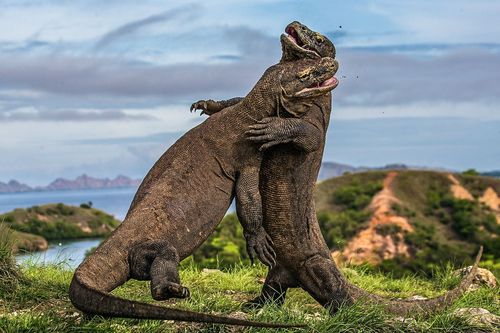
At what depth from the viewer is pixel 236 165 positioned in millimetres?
8039

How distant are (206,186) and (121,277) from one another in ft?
3.86

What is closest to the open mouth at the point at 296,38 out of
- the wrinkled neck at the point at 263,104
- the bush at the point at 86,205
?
the wrinkled neck at the point at 263,104

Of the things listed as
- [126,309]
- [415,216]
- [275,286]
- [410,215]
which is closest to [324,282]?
[275,286]

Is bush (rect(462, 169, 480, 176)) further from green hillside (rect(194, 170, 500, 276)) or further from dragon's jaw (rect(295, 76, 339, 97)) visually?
dragon's jaw (rect(295, 76, 339, 97))

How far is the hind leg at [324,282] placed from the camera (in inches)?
347

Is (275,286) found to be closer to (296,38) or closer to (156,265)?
(156,265)

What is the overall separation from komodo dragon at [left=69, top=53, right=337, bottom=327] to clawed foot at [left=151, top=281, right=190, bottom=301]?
207mm

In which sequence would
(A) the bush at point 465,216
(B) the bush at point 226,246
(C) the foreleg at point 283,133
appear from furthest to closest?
1. (A) the bush at point 465,216
2. (B) the bush at point 226,246
3. (C) the foreleg at point 283,133

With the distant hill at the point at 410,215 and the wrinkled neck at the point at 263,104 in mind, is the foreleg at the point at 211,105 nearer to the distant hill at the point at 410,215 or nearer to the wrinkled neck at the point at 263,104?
the wrinkled neck at the point at 263,104

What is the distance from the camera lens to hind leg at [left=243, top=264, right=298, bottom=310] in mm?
9078

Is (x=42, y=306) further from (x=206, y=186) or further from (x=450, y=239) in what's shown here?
(x=450, y=239)

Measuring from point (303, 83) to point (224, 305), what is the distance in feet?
8.55

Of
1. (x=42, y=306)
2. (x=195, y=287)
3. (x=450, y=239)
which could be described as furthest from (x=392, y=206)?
(x=42, y=306)

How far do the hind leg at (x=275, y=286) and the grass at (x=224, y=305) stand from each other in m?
0.18
